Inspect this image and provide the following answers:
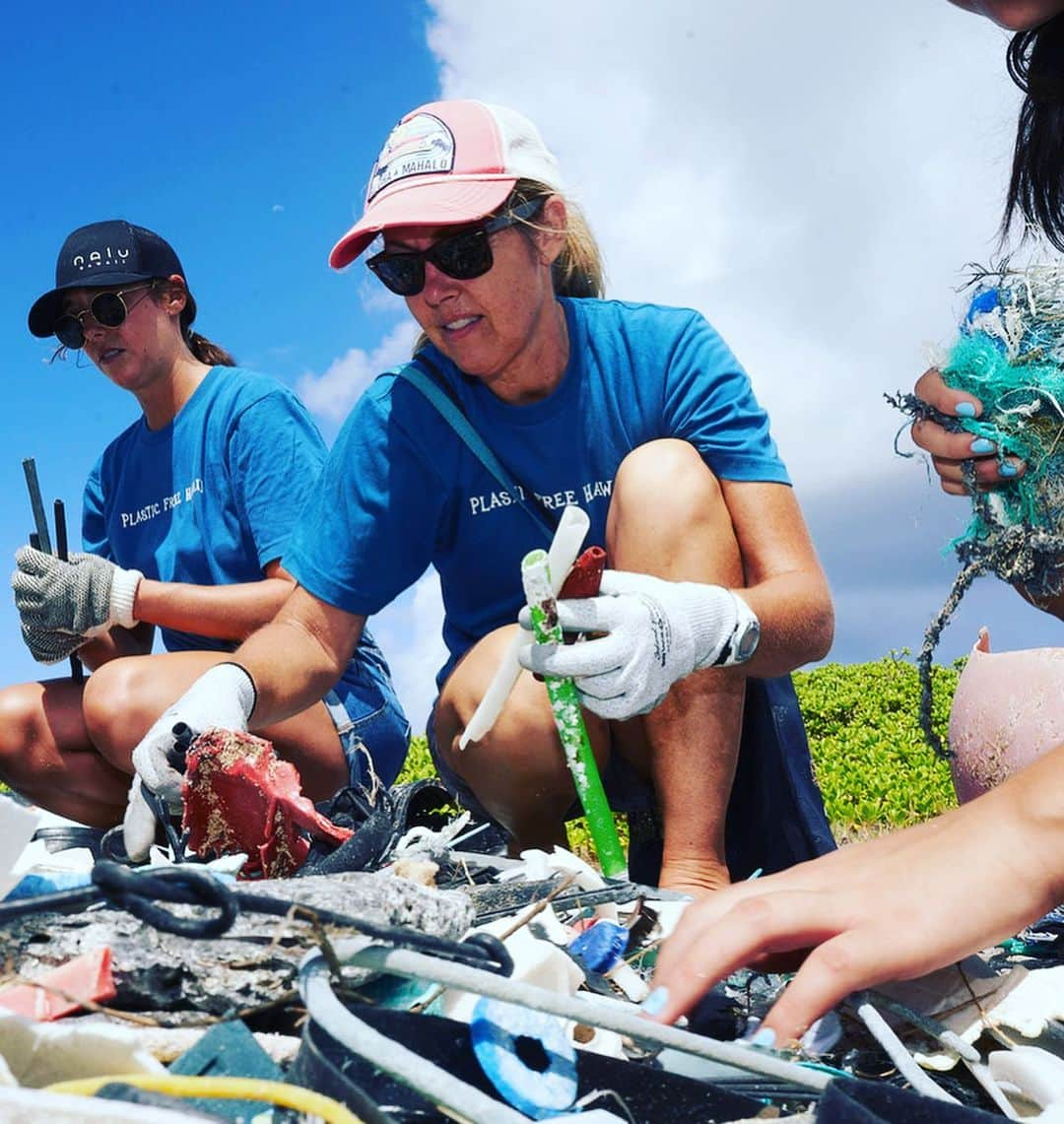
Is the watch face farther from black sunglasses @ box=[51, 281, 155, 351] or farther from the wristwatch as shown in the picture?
black sunglasses @ box=[51, 281, 155, 351]

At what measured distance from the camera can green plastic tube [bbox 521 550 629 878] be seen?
6.85ft

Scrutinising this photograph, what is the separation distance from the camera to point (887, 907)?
1.15m

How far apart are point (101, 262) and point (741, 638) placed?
8.67 ft

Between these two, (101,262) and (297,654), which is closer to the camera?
(297,654)

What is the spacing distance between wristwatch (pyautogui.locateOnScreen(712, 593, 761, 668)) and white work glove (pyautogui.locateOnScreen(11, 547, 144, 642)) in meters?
1.97

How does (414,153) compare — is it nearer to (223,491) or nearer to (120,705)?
(223,491)

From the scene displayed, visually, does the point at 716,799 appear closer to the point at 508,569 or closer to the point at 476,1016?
the point at 508,569

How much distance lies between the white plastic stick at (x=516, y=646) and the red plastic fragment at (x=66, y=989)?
1.20m

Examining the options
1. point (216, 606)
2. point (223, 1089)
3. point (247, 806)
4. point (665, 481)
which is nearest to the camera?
point (223, 1089)

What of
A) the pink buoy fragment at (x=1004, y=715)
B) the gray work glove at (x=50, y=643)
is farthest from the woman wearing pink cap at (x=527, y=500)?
the gray work glove at (x=50, y=643)

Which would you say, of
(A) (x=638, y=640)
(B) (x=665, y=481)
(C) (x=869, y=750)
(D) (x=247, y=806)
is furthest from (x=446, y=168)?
(C) (x=869, y=750)

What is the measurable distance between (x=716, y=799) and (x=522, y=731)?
0.45 meters

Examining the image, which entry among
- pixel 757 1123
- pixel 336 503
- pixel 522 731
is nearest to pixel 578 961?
pixel 757 1123

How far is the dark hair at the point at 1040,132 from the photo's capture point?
2.22 m
